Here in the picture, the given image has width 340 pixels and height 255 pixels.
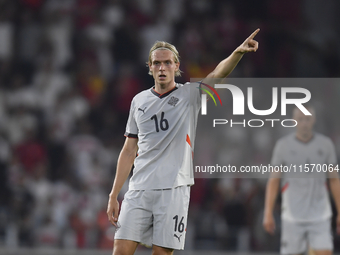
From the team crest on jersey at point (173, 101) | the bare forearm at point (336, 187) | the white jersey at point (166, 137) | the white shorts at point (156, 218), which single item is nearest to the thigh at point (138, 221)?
the white shorts at point (156, 218)

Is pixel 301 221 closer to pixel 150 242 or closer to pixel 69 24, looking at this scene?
pixel 150 242

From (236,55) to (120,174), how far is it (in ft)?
4.41

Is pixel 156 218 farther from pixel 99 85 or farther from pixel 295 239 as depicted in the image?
pixel 99 85

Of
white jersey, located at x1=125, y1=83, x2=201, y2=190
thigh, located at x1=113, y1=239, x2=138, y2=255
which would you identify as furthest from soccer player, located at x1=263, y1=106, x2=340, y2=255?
thigh, located at x1=113, y1=239, x2=138, y2=255

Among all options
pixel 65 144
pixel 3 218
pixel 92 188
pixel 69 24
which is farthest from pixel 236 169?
pixel 69 24

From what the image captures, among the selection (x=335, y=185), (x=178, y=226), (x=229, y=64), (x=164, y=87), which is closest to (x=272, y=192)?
(x=335, y=185)

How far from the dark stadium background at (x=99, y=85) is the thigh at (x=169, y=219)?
391cm

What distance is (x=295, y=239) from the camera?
6445 millimetres

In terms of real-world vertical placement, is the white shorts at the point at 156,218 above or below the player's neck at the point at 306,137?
below

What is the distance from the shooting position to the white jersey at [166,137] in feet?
14.2

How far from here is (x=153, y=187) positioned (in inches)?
170

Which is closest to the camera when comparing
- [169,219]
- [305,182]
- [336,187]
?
[169,219]

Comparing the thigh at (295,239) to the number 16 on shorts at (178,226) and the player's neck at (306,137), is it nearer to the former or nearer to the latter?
the player's neck at (306,137)

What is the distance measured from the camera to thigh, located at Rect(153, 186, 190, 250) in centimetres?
426
